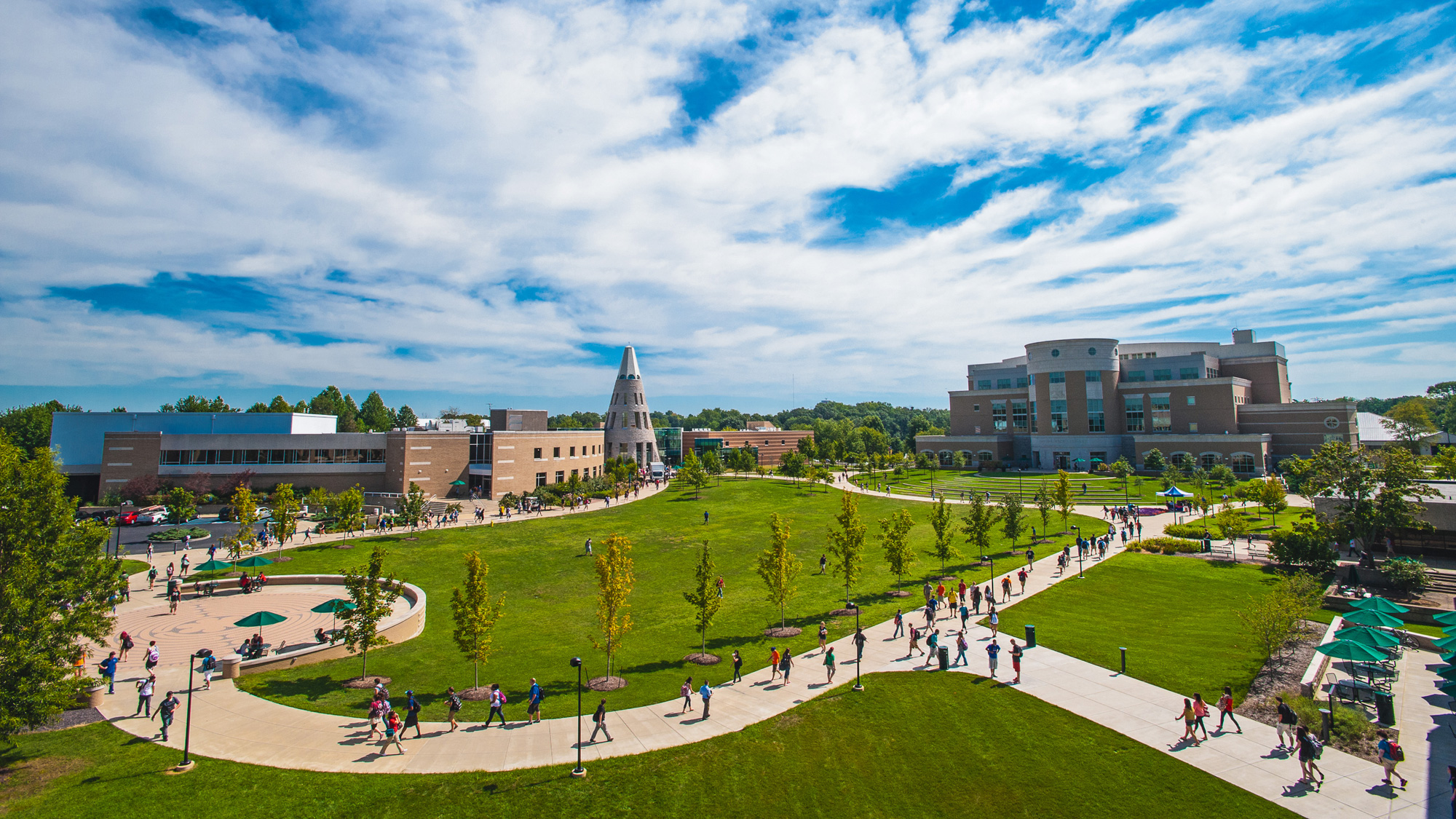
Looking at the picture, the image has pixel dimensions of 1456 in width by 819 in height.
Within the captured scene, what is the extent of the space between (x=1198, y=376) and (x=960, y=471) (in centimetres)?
3534

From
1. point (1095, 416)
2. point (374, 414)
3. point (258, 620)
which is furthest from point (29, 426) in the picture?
point (1095, 416)

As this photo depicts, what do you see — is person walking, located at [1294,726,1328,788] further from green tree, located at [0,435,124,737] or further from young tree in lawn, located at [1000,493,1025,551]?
green tree, located at [0,435,124,737]

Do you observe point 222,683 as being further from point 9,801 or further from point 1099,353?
point 1099,353

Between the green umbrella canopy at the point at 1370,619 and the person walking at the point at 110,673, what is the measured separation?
4444 cm

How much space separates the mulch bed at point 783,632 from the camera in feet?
89.6

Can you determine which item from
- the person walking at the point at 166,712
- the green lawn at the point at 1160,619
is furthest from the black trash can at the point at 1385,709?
the person walking at the point at 166,712

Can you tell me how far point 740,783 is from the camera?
1588 centimetres

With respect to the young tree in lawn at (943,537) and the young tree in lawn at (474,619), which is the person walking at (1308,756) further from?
the young tree in lawn at (474,619)

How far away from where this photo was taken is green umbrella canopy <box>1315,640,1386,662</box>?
1845 centimetres

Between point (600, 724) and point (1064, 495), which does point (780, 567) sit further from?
point (1064, 495)

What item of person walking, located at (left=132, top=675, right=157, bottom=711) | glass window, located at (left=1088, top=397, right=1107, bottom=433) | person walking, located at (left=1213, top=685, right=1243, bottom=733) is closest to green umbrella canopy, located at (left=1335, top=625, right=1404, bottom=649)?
person walking, located at (left=1213, top=685, right=1243, bottom=733)

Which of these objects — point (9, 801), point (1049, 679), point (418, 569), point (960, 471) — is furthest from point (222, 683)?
point (960, 471)

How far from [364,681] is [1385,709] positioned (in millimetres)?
33330

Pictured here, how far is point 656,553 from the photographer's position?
4478 centimetres
